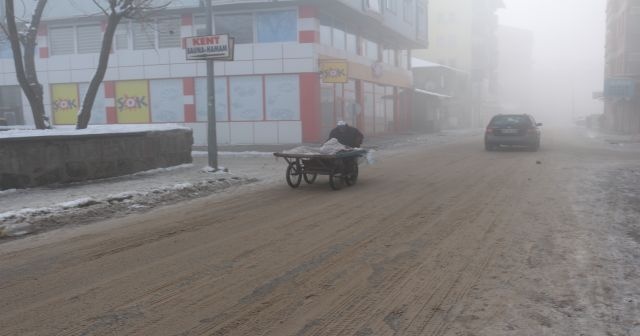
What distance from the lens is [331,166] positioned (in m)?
10.7

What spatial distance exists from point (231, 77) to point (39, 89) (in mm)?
11022

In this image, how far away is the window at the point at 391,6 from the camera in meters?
33.2

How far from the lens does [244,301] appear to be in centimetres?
439

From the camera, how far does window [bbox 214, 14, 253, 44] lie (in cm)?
2556

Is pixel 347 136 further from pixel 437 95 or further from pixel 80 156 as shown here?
→ pixel 437 95

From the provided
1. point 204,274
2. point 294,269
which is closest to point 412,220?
point 294,269

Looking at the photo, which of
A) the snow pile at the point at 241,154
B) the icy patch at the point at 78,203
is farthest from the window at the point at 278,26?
the icy patch at the point at 78,203

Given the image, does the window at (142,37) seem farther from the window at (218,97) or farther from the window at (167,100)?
the window at (218,97)

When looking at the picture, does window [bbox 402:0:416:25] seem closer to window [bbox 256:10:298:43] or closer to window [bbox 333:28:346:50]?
window [bbox 333:28:346:50]

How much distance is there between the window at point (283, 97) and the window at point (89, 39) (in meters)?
9.52

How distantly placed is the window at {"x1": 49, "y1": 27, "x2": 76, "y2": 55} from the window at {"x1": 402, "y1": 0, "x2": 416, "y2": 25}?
21.1 m

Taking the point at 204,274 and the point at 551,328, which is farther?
the point at 204,274

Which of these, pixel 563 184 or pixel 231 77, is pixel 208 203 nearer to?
pixel 563 184

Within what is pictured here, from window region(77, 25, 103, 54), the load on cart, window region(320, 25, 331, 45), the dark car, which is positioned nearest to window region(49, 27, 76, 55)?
window region(77, 25, 103, 54)
